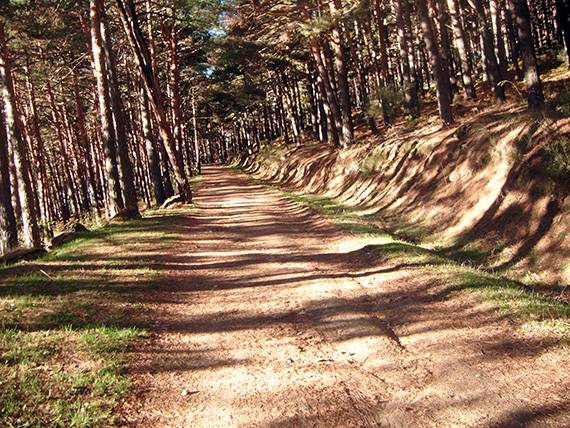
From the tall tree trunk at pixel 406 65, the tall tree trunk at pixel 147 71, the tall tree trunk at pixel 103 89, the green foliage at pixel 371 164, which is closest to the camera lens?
the tall tree trunk at pixel 103 89

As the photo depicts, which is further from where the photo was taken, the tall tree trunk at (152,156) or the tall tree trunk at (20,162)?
the tall tree trunk at (152,156)

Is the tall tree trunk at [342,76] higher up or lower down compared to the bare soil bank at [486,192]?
higher up

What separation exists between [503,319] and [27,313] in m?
5.64

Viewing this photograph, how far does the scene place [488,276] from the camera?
6.44 m

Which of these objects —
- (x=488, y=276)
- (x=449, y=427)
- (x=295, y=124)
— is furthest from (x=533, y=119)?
(x=295, y=124)

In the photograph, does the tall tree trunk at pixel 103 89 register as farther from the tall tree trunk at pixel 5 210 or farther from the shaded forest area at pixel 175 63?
the tall tree trunk at pixel 5 210

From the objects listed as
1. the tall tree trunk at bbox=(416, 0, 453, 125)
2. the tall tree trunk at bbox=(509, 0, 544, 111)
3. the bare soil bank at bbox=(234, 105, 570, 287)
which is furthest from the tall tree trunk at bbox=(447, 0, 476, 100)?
the tall tree trunk at bbox=(509, 0, 544, 111)

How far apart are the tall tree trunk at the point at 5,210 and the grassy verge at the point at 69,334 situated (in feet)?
16.5

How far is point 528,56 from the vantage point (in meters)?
11.0

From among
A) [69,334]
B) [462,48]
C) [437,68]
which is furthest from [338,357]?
[462,48]

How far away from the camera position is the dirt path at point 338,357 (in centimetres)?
345

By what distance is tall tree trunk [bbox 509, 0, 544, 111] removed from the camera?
1076 cm

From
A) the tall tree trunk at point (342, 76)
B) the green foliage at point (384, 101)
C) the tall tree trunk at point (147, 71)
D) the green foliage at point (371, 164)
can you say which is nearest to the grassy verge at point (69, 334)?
the tall tree trunk at point (147, 71)

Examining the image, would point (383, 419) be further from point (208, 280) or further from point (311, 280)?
point (208, 280)
